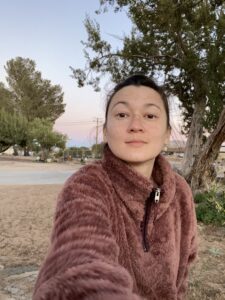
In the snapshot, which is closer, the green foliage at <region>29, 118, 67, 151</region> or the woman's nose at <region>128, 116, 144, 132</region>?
the woman's nose at <region>128, 116, 144, 132</region>

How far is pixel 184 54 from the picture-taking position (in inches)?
479

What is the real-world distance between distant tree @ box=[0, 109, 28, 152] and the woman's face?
4183 centimetres

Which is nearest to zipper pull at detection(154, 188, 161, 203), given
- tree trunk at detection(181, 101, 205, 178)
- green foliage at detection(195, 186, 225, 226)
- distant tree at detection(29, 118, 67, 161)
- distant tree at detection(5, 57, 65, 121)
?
green foliage at detection(195, 186, 225, 226)

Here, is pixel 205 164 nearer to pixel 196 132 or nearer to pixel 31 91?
pixel 196 132

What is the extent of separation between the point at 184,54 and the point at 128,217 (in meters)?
11.6

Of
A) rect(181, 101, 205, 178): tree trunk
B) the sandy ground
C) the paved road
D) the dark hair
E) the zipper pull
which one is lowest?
the sandy ground

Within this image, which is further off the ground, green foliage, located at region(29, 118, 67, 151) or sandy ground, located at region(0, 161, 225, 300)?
green foliage, located at region(29, 118, 67, 151)

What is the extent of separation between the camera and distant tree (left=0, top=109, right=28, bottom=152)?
42.1m

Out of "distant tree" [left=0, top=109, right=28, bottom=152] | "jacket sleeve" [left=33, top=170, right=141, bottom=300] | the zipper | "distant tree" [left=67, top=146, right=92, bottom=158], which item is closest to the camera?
"jacket sleeve" [left=33, top=170, right=141, bottom=300]

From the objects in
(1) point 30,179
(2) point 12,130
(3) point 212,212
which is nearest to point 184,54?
(3) point 212,212

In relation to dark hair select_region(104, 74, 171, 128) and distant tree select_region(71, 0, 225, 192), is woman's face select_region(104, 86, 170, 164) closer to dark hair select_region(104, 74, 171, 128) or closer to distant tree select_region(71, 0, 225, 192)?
dark hair select_region(104, 74, 171, 128)

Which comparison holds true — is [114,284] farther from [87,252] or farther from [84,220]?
[84,220]

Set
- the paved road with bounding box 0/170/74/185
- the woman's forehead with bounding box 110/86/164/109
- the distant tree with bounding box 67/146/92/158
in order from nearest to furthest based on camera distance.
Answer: the woman's forehead with bounding box 110/86/164/109
the paved road with bounding box 0/170/74/185
the distant tree with bounding box 67/146/92/158

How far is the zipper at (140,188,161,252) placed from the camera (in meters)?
1.14
